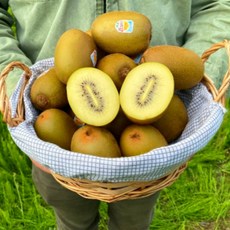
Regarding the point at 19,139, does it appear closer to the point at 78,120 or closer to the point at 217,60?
the point at 78,120

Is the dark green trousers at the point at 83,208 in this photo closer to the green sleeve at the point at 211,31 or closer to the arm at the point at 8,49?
the arm at the point at 8,49

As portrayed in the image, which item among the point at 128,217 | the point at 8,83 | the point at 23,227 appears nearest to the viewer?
the point at 8,83

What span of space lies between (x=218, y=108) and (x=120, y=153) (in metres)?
0.22

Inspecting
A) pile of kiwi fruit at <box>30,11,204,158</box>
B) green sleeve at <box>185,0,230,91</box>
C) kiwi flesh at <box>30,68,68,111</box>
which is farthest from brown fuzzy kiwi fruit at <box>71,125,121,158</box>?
green sleeve at <box>185,0,230,91</box>

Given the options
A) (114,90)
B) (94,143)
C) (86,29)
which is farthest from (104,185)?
(86,29)

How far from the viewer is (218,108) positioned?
986mm

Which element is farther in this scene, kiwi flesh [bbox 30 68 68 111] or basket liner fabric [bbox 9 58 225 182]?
kiwi flesh [bbox 30 68 68 111]

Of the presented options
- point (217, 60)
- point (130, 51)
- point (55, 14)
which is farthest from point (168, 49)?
point (55, 14)

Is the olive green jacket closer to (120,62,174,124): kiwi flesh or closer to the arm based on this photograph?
the arm

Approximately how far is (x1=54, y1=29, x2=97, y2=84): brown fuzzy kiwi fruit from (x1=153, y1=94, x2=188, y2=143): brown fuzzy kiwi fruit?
0.19 metres

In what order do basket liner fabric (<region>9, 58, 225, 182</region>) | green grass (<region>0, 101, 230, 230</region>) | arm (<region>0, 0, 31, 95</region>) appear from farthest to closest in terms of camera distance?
green grass (<region>0, 101, 230, 230</region>) → arm (<region>0, 0, 31, 95</region>) → basket liner fabric (<region>9, 58, 225, 182</region>)

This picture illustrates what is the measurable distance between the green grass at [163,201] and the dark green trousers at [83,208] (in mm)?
251

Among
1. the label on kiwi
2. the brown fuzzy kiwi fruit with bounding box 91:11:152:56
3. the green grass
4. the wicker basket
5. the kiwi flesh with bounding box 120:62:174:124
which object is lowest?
the green grass

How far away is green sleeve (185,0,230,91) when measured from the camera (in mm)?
A: 1196
